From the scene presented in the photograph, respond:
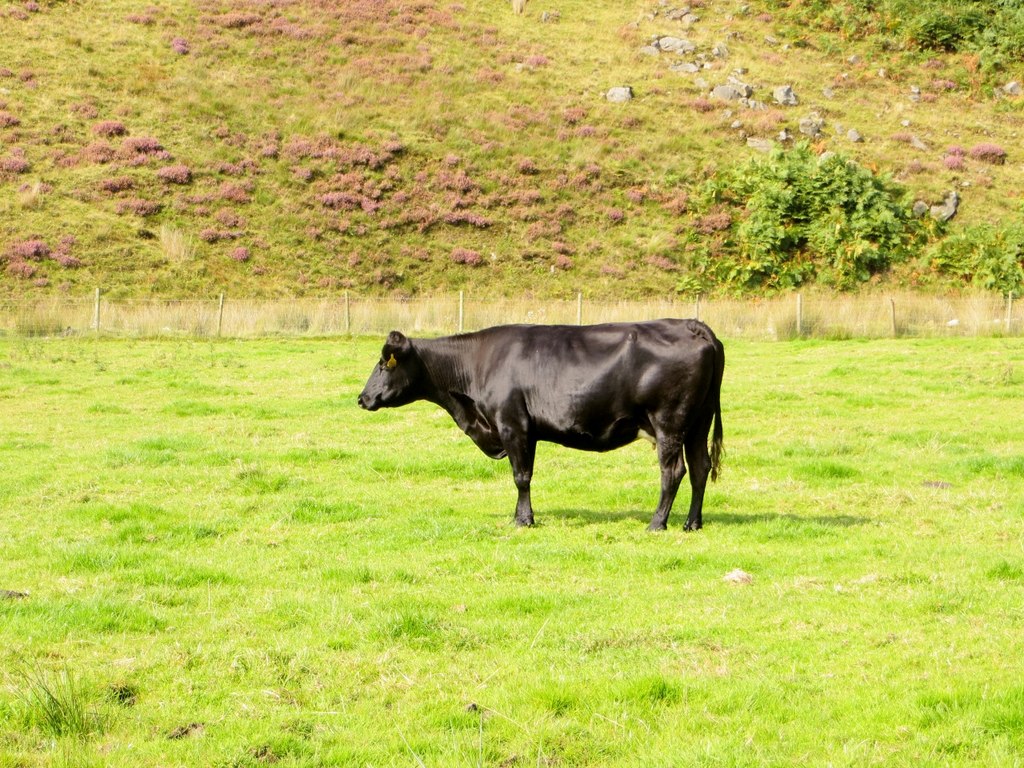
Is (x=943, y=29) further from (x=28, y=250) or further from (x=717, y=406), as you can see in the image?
(x=717, y=406)

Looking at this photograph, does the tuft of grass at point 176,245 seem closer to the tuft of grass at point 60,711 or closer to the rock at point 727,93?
the rock at point 727,93

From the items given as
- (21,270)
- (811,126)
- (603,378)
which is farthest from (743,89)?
(603,378)

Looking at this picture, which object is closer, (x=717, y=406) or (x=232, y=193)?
(x=717, y=406)

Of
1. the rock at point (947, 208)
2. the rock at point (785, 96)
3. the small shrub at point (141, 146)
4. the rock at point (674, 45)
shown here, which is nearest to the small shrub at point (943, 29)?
the rock at point (785, 96)

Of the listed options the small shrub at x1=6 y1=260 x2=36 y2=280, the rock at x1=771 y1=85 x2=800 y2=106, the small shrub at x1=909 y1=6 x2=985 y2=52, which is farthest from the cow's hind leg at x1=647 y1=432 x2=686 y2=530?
the small shrub at x1=909 y1=6 x2=985 y2=52

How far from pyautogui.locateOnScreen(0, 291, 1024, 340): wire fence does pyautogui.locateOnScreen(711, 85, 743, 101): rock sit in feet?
79.4

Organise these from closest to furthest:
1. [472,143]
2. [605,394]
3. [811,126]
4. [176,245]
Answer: [605,394] → [176,245] → [472,143] → [811,126]

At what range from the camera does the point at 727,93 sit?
190 feet

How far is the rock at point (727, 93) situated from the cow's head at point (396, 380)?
161 ft

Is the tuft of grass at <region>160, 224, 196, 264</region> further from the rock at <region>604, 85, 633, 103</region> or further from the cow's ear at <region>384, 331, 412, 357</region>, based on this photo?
the cow's ear at <region>384, 331, 412, 357</region>

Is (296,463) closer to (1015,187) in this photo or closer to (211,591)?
(211,591)

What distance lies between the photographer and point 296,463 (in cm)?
1463

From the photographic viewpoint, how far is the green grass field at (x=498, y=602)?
5.48m

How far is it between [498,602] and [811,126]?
49.7 meters
